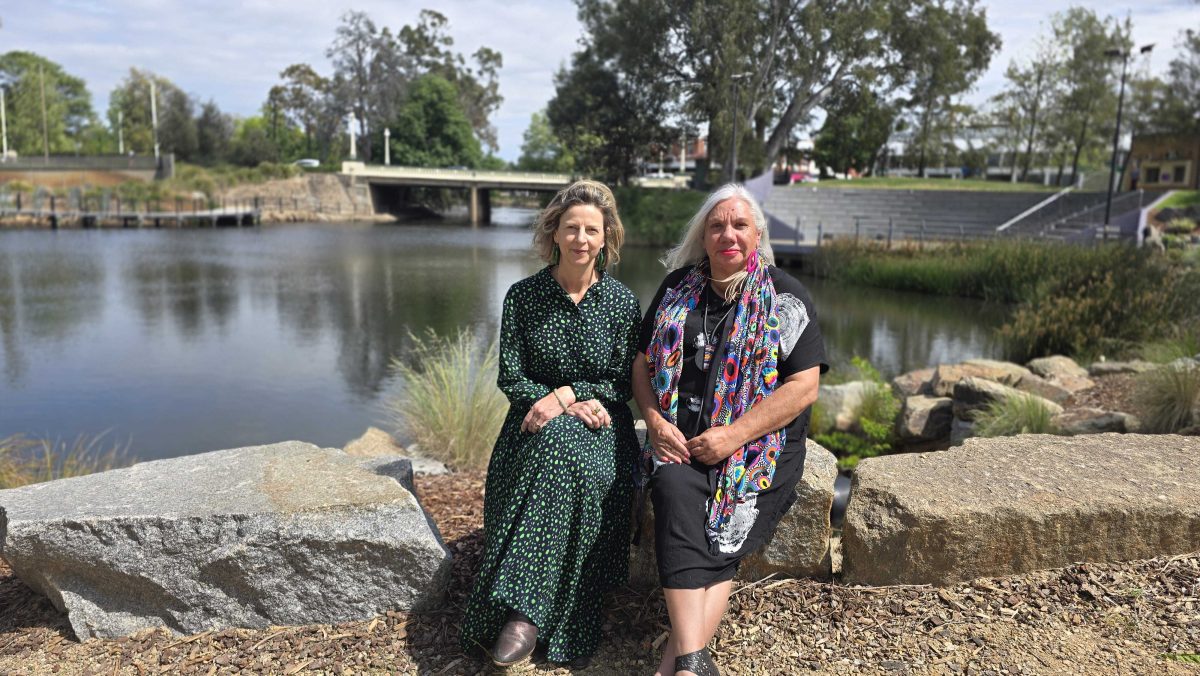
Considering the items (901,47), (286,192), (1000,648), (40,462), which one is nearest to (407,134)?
(286,192)

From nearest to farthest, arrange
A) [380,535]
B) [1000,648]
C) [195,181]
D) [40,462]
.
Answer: [1000,648]
[380,535]
[40,462]
[195,181]

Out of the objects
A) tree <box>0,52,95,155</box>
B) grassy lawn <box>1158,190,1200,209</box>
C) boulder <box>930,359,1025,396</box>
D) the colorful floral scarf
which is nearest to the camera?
the colorful floral scarf

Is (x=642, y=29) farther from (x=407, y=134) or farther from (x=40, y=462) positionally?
(x=407, y=134)

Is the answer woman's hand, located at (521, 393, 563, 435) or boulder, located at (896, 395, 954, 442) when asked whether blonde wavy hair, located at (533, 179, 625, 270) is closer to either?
woman's hand, located at (521, 393, 563, 435)

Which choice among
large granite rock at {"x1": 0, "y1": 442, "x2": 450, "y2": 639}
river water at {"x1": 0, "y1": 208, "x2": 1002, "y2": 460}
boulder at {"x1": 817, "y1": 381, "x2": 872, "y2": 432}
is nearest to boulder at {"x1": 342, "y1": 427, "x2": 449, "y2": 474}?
river water at {"x1": 0, "y1": 208, "x2": 1002, "y2": 460}

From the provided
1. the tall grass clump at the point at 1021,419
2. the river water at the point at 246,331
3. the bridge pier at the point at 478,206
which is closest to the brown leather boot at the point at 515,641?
the river water at the point at 246,331

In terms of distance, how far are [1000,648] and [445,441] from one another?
3.86 m

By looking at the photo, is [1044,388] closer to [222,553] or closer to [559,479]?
[559,479]

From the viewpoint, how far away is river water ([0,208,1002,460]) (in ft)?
26.3

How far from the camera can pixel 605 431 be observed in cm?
280

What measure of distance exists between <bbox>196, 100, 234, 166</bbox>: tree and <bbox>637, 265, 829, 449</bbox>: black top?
192ft

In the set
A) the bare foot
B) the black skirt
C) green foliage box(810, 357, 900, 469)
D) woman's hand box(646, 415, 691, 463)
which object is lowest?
green foliage box(810, 357, 900, 469)

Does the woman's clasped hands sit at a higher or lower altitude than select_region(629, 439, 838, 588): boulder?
higher

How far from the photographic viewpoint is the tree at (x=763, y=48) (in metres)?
29.0
